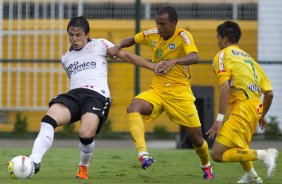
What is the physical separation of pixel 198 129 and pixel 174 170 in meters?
1.32

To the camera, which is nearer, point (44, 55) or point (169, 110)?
point (169, 110)

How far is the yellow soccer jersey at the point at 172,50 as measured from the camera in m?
11.4

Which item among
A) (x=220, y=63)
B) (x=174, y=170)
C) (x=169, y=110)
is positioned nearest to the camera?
(x=220, y=63)

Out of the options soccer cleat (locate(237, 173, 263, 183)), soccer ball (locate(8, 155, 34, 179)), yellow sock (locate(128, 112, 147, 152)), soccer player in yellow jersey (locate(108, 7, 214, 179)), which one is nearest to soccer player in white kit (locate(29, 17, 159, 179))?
soccer player in yellow jersey (locate(108, 7, 214, 179))

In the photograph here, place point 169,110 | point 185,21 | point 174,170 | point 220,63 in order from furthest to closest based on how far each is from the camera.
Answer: point 185,21 → point 174,170 → point 169,110 → point 220,63

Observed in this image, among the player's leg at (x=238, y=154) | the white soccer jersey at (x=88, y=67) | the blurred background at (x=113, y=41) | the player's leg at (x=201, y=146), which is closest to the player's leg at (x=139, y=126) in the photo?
the white soccer jersey at (x=88, y=67)

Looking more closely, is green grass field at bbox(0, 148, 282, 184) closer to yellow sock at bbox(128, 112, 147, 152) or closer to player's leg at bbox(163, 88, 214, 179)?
player's leg at bbox(163, 88, 214, 179)

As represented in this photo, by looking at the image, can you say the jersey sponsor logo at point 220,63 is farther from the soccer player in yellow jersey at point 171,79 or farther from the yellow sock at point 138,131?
the yellow sock at point 138,131

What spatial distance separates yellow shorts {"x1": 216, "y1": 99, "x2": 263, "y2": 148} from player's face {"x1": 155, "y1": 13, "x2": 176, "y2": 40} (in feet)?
4.35

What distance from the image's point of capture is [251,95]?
10555 millimetres

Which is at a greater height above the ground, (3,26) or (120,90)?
(3,26)

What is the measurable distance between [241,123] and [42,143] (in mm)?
2142

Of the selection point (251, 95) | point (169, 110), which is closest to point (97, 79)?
point (169, 110)

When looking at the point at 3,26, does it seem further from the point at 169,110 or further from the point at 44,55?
the point at 169,110
